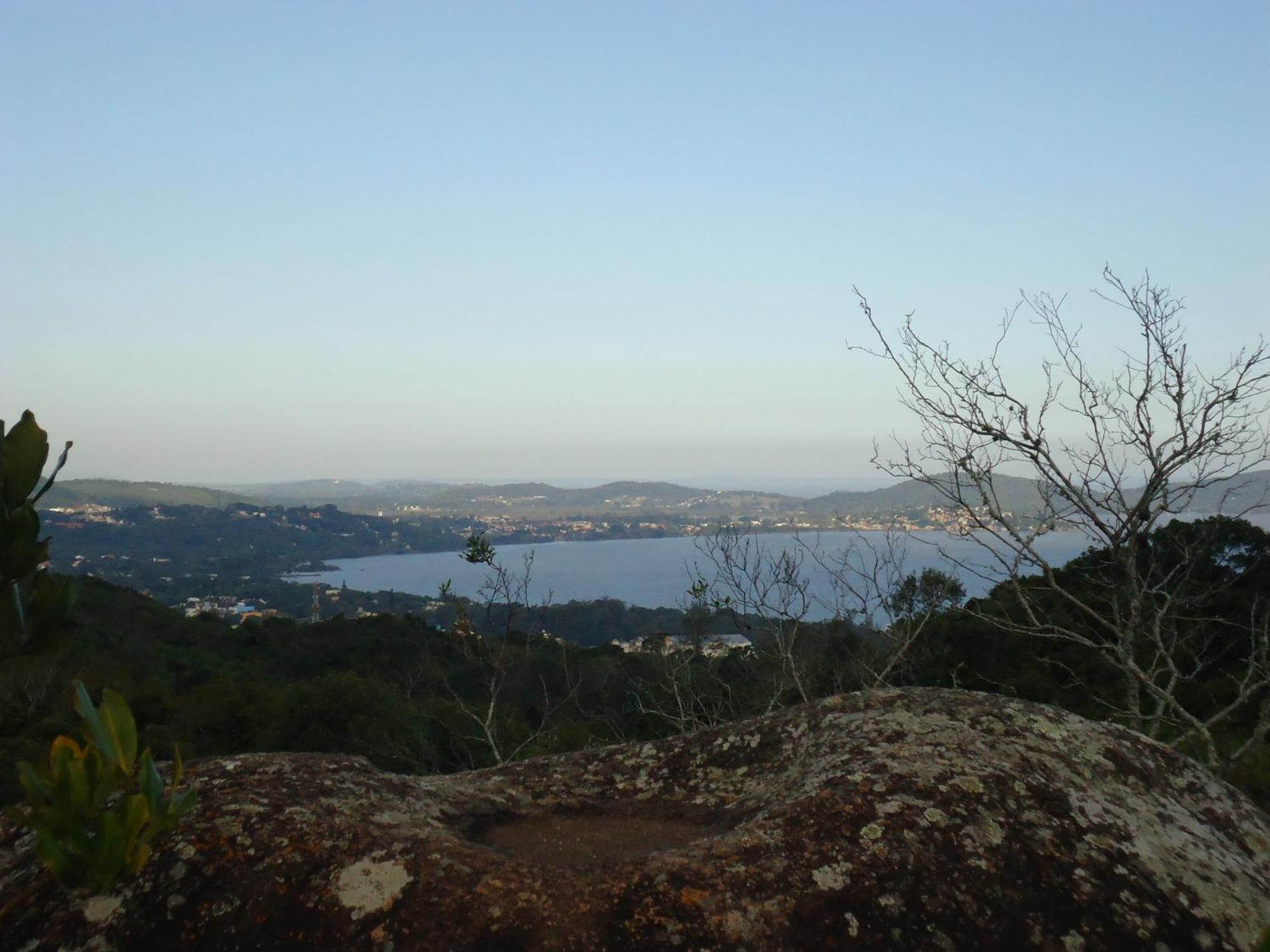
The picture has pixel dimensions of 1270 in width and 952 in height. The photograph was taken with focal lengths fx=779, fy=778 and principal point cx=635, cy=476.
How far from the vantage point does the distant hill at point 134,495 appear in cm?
11062

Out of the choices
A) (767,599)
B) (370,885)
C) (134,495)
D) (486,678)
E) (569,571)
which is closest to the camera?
(370,885)

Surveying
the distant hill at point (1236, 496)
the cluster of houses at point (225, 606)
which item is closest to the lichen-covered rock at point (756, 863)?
the distant hill at point (1236, 496)

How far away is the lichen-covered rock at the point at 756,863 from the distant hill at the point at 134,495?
118553 millimetres

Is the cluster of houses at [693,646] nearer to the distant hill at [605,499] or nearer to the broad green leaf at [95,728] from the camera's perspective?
the broad green leaf at [95,728]

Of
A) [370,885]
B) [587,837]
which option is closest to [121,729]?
[370,885]

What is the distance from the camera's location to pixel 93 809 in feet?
8.85

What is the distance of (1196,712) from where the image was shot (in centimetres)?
1404

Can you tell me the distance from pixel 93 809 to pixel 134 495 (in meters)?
148

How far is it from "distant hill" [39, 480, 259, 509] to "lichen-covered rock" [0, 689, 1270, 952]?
118553 millimetres

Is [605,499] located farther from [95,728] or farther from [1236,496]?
[95,728]

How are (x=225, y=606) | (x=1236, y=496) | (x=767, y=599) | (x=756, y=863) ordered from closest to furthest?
(x=756, y=863)
(x=1236, y=496)
(x=767, y=599)
(x=225, y=606)

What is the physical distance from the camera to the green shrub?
262 centimetres

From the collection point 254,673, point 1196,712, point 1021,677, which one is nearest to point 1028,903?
point 1196,712

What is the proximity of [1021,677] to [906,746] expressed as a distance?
51.0ft
